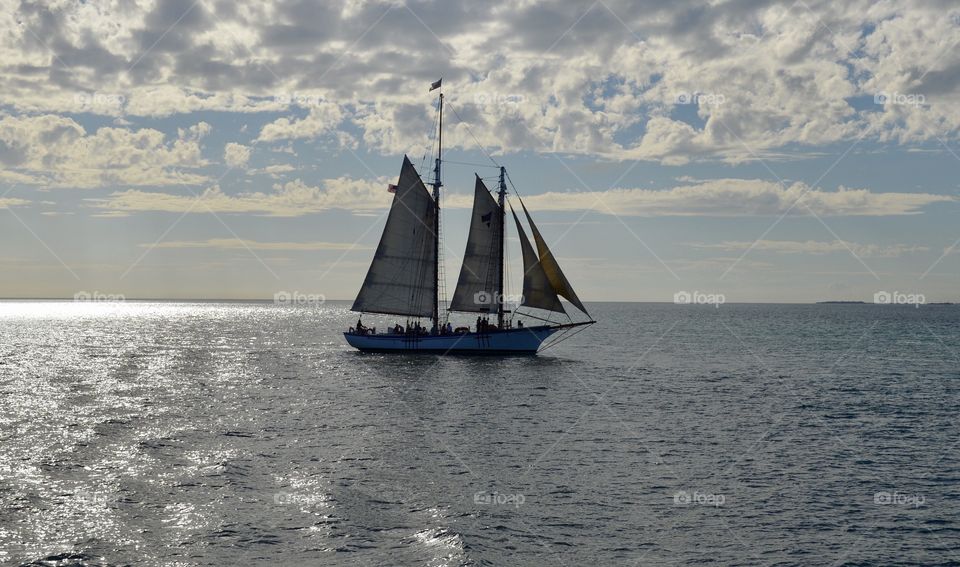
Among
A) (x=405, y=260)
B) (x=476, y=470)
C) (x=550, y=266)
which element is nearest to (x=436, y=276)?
(x=405, y=260)

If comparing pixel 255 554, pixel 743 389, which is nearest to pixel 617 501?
pixel 255 554

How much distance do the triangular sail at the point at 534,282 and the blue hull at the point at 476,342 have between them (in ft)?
17.7

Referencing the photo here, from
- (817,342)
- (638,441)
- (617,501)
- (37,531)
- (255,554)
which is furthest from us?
(817,342)

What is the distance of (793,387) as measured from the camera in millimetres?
67250

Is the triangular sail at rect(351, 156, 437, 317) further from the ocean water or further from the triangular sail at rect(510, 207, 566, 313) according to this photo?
the ocean water

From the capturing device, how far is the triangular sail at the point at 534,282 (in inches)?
3204

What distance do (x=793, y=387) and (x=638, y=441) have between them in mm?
31124

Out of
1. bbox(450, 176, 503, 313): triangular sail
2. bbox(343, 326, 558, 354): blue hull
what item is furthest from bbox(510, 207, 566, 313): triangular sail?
bbox(343, 326, 558, 354): blue hull

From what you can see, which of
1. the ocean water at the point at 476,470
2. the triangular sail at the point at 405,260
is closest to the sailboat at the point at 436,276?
the triangular sail at the point at 405,260

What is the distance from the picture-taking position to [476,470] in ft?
114

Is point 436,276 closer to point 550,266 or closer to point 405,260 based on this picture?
point 405,260

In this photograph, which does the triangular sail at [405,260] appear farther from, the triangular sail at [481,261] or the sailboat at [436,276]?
the triangular sail at [481,261]

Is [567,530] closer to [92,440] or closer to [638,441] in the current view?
[638,441]

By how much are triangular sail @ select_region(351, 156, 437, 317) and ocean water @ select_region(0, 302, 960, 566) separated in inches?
584
